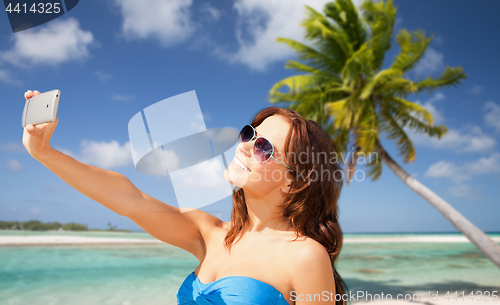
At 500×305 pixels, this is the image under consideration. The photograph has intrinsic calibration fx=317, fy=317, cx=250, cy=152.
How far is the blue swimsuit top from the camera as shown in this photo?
1.26 m

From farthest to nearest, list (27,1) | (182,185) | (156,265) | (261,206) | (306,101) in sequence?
(156,265) → (306,101) → (27,1) → (261,206) → (182,185)

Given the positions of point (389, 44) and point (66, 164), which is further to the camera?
point (389, 44)

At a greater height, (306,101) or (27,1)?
(306,101)

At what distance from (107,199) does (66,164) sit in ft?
0.74

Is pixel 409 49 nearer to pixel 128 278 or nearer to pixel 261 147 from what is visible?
pixel 261 147

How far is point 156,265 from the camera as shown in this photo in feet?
63.5

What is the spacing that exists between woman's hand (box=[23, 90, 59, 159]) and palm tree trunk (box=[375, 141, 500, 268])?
10.5 metres

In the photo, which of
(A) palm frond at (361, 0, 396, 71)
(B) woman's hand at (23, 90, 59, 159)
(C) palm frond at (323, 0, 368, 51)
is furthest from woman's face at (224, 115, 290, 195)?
(C) palm frond at (323, 0, 368, 51)

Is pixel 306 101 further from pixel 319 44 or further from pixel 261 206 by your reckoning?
pixel 261 206

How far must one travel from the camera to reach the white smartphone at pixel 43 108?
97 centimetres

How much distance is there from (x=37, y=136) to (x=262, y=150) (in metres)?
0.89

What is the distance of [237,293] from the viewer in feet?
4.22

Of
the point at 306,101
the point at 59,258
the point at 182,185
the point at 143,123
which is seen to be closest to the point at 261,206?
the point at 182,185

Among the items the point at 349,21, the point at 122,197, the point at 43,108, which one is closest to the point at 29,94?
the point at 43,108
